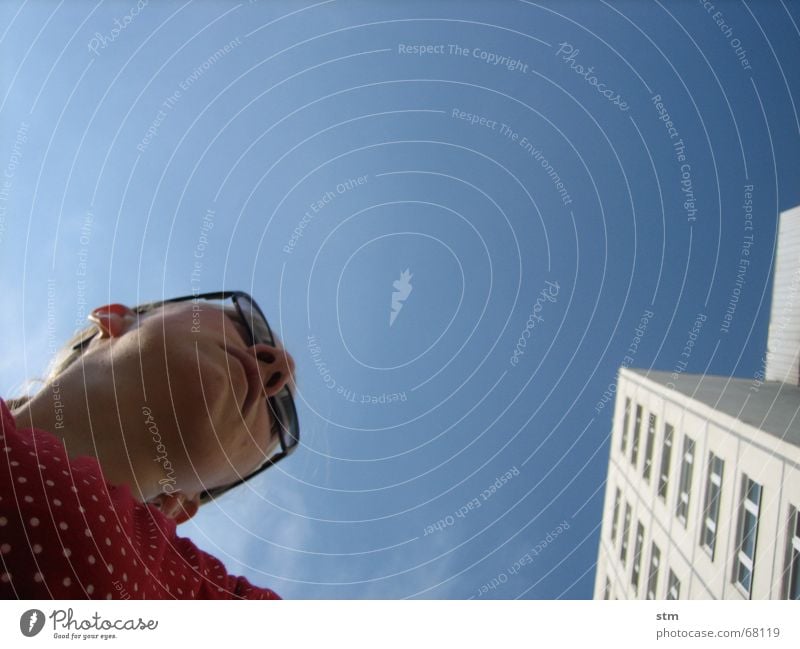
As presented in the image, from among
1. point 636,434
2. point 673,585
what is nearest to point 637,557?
point 673,585

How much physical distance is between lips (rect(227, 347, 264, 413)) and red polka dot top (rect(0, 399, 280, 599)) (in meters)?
1.06

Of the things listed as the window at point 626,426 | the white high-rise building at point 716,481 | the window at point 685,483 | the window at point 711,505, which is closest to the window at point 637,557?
the white high-rise building at point 716,481

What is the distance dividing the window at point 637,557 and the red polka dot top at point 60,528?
585 inches

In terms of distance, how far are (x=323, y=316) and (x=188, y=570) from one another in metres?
3.16

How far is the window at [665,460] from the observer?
1372 cm

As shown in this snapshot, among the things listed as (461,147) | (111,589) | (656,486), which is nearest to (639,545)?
(656,486)

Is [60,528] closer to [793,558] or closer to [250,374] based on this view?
[250,374]

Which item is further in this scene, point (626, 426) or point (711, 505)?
point (626, 426)

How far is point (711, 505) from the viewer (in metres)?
10.4

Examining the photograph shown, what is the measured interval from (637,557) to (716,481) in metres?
5.24

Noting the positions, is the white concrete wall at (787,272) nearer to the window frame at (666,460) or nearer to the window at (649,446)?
the window frame at (666,460)

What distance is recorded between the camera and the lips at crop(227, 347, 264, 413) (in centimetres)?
360
